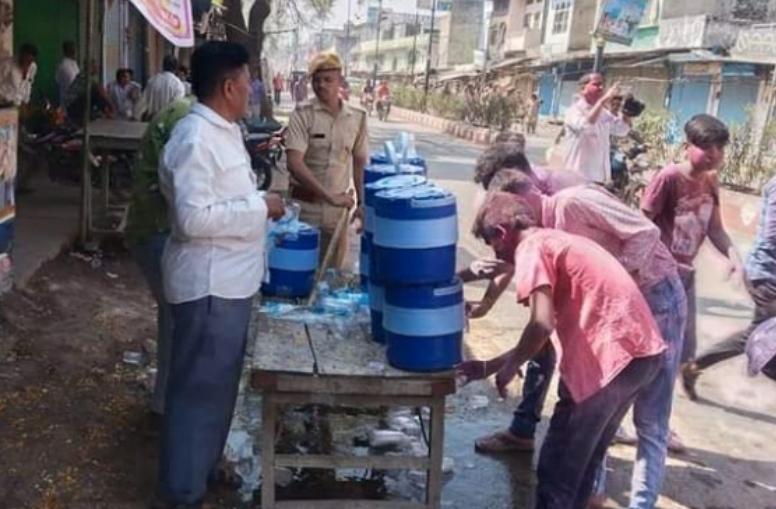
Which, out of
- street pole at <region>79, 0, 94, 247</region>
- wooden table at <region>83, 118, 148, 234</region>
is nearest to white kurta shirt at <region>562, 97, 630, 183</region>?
wooden table at <region>83, 118, 148, 234</region>

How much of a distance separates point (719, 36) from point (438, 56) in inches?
1506

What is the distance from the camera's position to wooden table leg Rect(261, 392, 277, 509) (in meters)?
2.72

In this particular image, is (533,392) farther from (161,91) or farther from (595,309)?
(161,91)

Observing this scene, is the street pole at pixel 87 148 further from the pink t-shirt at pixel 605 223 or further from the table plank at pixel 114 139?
the pink t-shirt at pixel 605 223

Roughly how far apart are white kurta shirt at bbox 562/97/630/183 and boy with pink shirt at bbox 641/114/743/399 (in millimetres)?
2813

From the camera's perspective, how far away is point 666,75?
83.5 ft

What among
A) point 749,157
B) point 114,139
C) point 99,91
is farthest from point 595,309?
point 749,157

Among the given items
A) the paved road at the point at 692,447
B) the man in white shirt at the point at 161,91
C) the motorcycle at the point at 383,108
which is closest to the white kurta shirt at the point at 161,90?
the man in white shirt at the point at 161,91

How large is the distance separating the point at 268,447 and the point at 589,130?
15.6 ft

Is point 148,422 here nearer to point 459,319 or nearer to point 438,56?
point 459,319

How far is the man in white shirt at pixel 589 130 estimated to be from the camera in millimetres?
6684

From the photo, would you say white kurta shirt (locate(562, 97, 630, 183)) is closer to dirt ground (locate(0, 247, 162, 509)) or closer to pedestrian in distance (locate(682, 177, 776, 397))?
pedestrian in distance (locate(682, 177, 776, 397))

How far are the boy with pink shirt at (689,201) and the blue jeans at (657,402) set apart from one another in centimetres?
91

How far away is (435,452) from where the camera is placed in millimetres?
2855
